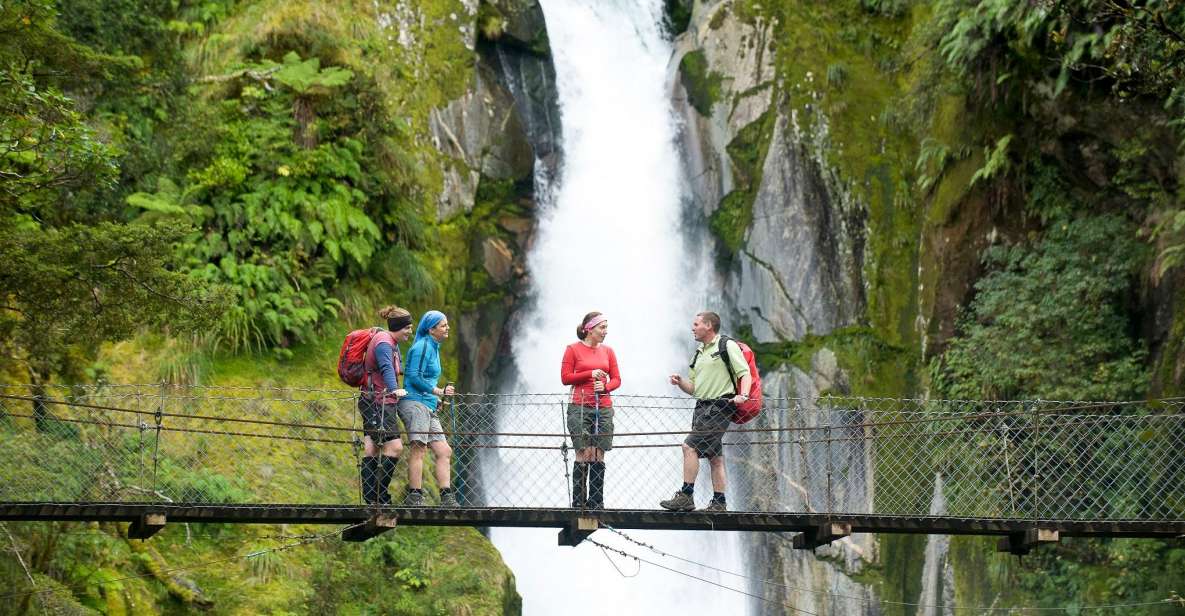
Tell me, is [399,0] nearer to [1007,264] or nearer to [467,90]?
[467,90]

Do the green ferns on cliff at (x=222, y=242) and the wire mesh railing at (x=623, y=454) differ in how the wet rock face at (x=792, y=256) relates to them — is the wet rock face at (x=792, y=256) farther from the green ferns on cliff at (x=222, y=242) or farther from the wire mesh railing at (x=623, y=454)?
the green ferns on cliff at (x=222, y=242)

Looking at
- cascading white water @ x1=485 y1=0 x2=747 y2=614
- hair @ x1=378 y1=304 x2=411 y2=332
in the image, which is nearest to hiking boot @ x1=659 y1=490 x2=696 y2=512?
hair @ x1=378 y1=304 x2=411 y2=332

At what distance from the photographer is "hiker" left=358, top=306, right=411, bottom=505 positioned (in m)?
9.93

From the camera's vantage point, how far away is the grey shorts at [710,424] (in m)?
10.3

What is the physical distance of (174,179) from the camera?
16609 mm

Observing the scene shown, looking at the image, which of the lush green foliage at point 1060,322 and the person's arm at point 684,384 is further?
the lush green foliage at point 1060,322

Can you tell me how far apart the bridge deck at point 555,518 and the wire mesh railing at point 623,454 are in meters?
0.15

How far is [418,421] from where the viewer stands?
10.0 metres

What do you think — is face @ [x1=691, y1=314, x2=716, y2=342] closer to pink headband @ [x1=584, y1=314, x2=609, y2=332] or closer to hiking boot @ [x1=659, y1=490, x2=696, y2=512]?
pink headband @ [x1=584, y1=314, x2=609, y2=332]

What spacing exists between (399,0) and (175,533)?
9.96m

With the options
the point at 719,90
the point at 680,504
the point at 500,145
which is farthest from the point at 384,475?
the point at 719,90

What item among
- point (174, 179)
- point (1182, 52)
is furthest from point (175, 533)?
point (1182, 52)

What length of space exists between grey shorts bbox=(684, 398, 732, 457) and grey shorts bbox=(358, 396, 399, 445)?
2.20 metres

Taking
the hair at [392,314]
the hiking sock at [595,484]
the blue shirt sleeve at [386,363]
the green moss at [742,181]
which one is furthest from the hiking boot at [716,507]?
the green moss at [742,181]
